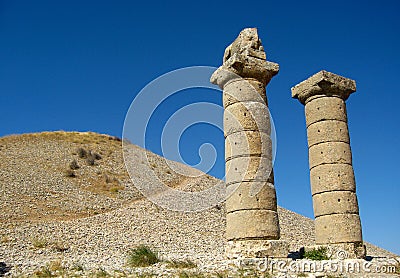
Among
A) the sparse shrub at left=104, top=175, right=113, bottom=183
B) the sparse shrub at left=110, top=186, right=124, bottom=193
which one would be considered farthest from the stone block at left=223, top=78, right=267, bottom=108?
the sparse shrub at left=104, top=175, right=113, bottom=183

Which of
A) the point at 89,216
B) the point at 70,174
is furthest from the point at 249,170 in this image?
the point at 70,174

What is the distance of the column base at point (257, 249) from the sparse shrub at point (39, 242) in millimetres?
7704

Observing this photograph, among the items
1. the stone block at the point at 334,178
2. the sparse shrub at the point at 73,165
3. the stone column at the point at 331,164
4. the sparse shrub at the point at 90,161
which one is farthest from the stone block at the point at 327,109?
the sparse shrub at the point at 90,161

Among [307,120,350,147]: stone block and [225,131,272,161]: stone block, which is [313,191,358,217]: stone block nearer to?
[307,120,350,147]: stone block

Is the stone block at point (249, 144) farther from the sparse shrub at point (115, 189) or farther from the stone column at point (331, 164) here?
the sparse shrub at point (115, 189)

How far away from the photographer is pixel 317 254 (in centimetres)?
1191

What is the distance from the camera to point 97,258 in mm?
12992

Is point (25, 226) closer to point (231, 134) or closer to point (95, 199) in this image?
point (95, 199)

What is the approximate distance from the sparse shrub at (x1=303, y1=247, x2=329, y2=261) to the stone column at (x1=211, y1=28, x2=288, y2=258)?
223cm

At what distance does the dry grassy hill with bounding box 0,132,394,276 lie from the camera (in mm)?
14016

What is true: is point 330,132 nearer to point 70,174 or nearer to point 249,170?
point 249,170

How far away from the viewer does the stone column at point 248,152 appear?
9.95 m

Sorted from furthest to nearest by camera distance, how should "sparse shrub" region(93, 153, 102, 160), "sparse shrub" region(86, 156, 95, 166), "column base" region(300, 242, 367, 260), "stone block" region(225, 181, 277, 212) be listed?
1. "sparse shrub" region(93, 153, 102, 160)
2. "sparse shrub" region(86, 156, 95, 166)
3. "column base" region(300, 242, 367, 260)
4. "stone block" region(225, 181, 277, 212)

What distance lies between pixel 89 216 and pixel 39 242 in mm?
5242
